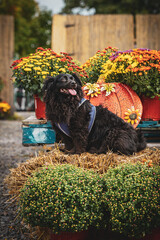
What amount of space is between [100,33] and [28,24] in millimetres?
9159

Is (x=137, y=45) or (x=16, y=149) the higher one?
(x=137, y=45)

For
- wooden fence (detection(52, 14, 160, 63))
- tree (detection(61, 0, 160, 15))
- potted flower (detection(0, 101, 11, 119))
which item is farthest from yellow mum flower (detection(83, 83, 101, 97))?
tree (detection(61, 0, 160, 15))

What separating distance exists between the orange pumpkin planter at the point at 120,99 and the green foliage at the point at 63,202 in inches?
54.4

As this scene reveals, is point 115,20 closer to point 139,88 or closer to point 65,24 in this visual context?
point 65,24

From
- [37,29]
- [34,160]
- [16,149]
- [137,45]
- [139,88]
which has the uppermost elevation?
[37,29]

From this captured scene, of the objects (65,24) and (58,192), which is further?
(65,24)

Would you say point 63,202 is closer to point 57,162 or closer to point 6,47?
point 57,162

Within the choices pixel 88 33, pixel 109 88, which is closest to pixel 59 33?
pixel 88 33

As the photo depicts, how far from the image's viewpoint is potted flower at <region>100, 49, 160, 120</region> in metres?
2.99

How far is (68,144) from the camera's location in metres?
2.80

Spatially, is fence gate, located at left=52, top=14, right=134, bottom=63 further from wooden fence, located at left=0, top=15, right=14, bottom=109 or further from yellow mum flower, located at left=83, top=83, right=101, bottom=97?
yellow mum flower, located at left=83, top=83, right=101, bottom=97

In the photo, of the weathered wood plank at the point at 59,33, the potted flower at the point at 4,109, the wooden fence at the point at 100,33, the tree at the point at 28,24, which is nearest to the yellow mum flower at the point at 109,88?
the wooden fence at the point at 100,33

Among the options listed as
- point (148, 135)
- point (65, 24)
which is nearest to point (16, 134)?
point (65, 24)

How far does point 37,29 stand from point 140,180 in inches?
545
